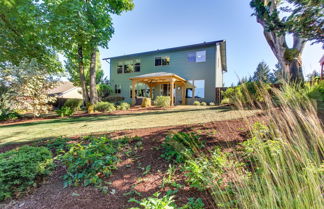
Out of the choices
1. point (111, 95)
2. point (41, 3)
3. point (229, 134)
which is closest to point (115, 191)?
point (229, 134)

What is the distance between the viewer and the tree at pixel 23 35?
23.2 ft

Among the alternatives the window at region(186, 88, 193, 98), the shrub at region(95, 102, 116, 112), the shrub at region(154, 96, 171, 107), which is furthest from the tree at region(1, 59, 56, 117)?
the window at region(186, 88, 193, 98)

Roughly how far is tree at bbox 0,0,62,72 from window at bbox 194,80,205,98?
12126 mm

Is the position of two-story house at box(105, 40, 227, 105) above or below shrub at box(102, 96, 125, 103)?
above

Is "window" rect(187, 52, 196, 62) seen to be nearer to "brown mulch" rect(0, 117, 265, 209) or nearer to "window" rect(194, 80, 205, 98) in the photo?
"window" rect(194, 80, 205, 98)

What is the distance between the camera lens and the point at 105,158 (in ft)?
8.30

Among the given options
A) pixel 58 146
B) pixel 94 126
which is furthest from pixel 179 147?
pixel 94 126

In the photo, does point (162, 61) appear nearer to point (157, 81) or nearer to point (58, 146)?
point (157, 81)

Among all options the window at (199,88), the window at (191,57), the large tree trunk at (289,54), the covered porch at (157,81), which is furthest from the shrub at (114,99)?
the large tree trunk at (289,54)

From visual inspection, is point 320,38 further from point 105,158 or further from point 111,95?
point 111,95

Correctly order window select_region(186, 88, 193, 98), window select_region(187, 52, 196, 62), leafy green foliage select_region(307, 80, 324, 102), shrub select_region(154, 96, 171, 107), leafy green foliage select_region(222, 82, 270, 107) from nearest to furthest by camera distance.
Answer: leafy green foliage select_region(222, 82, 270, 107)
leafy green foliage select_region(307, 80, 324, 102)
shrub select_region(154, 96, 171, 107)
window select_region(187, 52, 196, 62)
window select_region(186, 88, 193, 98)

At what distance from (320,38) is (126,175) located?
6157 mm

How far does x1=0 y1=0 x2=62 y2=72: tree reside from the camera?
7066mm

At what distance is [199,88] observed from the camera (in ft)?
46.1
